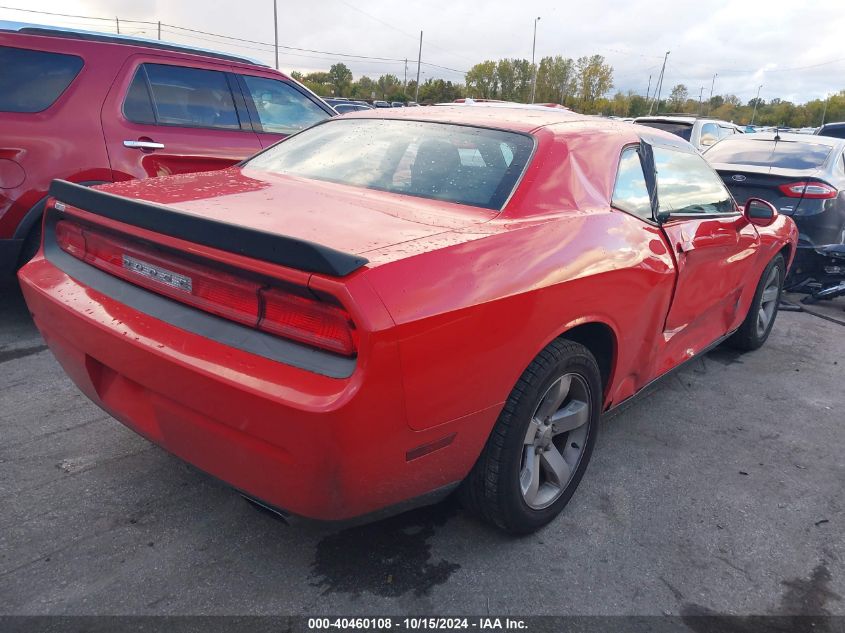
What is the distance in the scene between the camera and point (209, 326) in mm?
1899

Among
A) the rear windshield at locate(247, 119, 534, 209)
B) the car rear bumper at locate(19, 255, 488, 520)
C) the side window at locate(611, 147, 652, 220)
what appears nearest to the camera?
the car rear bumper at locate(19, 255, 488, 520)

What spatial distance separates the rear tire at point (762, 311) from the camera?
4508 millimetres

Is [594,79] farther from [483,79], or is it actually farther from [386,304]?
[386,304]

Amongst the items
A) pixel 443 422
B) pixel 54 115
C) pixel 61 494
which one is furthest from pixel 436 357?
pixel 54 115

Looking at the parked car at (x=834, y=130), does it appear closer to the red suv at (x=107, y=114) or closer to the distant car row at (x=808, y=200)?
the distant car row at (x=808, y=200)

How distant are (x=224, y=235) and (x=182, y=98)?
3609 mm

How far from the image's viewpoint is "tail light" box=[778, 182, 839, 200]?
624 centimetres

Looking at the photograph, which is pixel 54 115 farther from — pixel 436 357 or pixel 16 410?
pixel 436 357

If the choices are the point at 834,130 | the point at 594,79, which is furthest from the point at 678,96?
the point at 834,130

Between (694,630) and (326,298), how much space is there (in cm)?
156

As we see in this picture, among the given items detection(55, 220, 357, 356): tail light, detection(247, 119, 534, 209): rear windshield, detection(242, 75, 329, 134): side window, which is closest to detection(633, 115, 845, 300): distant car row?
detection(242, 75, 329, 134): side window

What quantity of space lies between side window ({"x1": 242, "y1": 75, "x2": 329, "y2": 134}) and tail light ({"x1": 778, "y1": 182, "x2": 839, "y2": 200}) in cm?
445

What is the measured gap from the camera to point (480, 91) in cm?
9231

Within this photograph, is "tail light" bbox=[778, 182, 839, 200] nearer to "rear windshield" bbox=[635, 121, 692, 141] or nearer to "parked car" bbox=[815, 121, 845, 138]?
"rear windshield" bbox=[635, 121, 692, 141]
